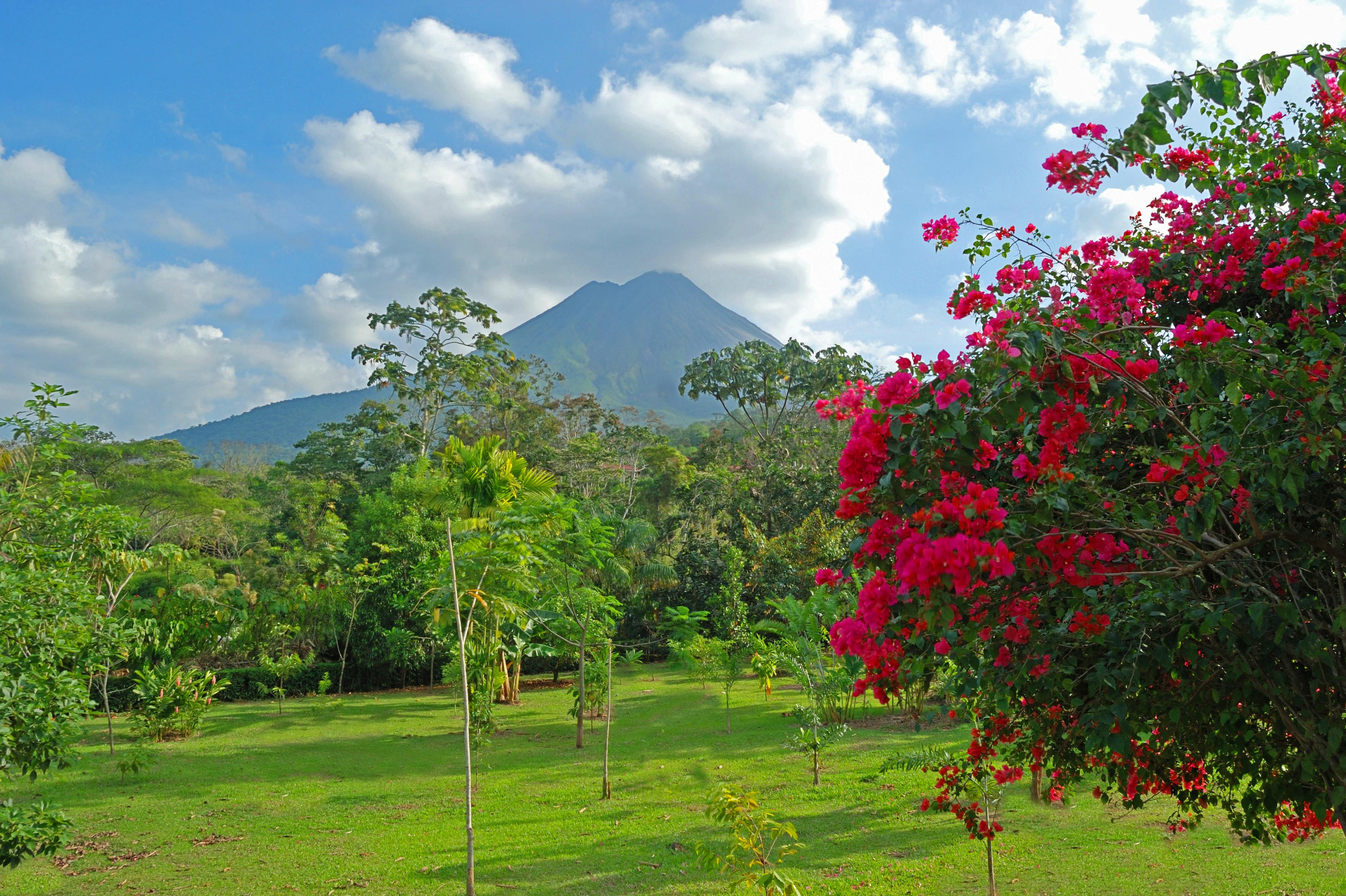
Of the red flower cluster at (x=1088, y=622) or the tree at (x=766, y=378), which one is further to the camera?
the tree at (x=766, y=378)

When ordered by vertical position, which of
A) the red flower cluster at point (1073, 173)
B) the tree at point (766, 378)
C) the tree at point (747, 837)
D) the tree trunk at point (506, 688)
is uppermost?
the tree at point (766, 378)

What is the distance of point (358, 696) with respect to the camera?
17.2m

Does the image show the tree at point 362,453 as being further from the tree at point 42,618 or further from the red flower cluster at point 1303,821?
the red flower cluster at point 1303,821

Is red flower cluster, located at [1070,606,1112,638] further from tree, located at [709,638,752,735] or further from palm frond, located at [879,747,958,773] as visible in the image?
tree, located at [709,638,752,735]

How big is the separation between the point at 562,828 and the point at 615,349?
122545 mm

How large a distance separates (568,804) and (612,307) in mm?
138217

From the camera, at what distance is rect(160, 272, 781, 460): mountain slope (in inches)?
4547

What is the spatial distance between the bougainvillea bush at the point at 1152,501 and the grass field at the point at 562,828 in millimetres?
3111

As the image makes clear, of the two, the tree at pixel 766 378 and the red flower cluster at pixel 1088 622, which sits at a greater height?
the tree at pixel 766 378

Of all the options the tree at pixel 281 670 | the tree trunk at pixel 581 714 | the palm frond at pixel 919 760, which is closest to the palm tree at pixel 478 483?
the tree trunk at pixel 581 714

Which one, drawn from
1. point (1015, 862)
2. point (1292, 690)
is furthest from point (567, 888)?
point (1292, 690)

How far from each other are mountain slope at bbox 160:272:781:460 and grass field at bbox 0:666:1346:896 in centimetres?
9313

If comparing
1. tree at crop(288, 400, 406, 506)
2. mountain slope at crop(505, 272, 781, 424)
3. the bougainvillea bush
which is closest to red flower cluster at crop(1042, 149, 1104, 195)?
the bougainvillea bush

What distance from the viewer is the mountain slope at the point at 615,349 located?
116 metres
